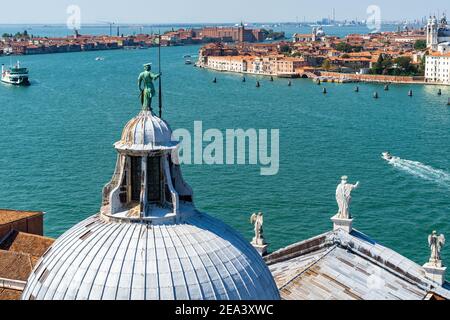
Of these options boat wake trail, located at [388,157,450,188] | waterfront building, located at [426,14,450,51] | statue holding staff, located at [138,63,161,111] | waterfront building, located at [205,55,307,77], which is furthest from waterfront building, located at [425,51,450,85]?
statue holding staff, located at [138,63,161,111]

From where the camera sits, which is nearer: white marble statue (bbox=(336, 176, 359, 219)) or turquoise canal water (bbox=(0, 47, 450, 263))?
white marble statue (bbox=(336, 176, 359, 219))

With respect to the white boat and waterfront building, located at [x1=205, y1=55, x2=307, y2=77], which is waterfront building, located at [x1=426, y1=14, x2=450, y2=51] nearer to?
waterfront building, located at [x1=205, y1=55, x2=307, y2=77]

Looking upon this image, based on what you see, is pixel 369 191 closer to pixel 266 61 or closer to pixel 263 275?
pixel 263 275

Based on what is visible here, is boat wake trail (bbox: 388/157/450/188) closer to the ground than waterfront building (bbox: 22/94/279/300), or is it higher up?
closer to the ground

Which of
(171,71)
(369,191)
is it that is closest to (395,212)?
(369,191)

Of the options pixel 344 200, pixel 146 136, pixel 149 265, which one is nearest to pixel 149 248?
pixel 149 265

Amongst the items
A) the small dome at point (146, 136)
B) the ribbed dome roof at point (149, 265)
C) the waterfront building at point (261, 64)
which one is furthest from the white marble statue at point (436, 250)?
the waterfront building at point (261, 64)

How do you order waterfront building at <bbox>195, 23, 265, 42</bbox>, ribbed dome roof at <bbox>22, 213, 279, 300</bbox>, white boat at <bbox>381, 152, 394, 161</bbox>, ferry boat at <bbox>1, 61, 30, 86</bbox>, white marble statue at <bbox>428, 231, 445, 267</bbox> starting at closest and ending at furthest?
ribbed dome roof at <bbox>22, 213, 279, 300</bbox> < white marble statue at <bbox>428, 231, 445, 267</bbox> < white boat at <bbox>381, 152, 394, 161</bbox> < ferry boat at <bbox>1, 61, 30, 86</bbox> < waterfront building at <bbox>195, 23, 265, 42</bbox>

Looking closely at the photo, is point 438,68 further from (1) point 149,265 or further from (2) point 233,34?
(2) point 233,34
